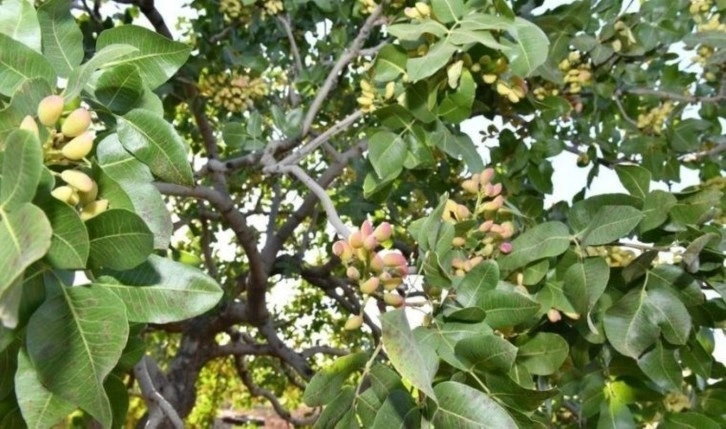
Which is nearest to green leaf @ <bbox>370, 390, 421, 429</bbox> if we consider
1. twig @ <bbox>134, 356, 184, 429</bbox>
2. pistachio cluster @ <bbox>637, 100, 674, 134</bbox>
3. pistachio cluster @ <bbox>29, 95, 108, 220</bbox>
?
pistachio cluster @ <bbox>29, 95, 108, 220</bbox>

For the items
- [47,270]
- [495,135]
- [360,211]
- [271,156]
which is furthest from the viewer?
[360,211]

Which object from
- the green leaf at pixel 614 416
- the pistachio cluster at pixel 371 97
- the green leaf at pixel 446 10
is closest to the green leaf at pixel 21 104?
the green leaf at pixel 446 10

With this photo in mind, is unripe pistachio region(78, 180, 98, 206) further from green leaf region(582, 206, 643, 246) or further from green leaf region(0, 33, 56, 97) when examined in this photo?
green leaf region(582, 206, 643, 246)

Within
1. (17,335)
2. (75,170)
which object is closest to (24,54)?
(75,170)

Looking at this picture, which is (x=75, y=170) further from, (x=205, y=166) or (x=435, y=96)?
(x=205, y=166)

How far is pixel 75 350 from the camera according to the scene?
554 millimetres

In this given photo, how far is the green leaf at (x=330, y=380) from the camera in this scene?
886mm

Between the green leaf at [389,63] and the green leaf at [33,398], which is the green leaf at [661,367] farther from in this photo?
the green leaf at [33,398]

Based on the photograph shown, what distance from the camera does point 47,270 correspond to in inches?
22.1

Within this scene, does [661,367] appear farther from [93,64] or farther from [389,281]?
[93,64]

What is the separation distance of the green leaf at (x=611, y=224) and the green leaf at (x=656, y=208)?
36mm

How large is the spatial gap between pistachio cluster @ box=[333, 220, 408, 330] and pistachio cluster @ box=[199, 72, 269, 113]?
172 centimetres

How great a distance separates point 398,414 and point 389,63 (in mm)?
508

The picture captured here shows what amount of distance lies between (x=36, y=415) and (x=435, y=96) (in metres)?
0.70
